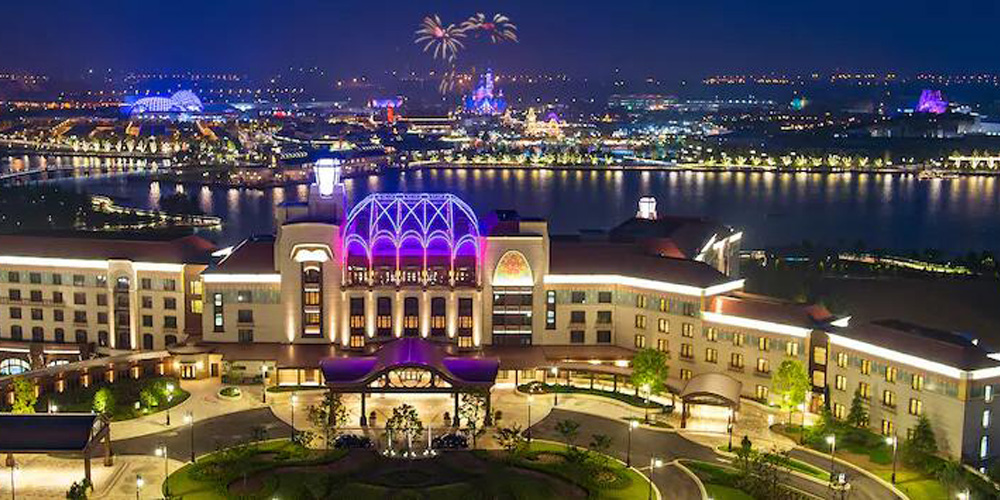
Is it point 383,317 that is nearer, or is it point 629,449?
point 629,449

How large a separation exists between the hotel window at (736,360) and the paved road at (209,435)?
8.61 m

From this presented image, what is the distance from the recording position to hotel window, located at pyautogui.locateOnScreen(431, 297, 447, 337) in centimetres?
2236

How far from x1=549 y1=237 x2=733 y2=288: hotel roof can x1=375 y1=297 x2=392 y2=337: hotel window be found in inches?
141

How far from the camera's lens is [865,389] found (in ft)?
60.0

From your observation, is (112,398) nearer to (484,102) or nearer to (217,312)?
(217,312)

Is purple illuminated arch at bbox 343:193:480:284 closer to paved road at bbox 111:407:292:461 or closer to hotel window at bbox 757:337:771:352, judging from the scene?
paved road at bbox 111:407:292:461

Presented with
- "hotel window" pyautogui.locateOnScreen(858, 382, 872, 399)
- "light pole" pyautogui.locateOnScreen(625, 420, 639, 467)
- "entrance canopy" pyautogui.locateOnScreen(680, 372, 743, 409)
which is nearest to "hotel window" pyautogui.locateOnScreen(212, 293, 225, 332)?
"light pole" pyautogui.locateOnScreen(625, 420, 639, 467)

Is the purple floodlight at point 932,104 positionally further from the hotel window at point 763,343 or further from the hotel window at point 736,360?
the hotel window at point 763,343

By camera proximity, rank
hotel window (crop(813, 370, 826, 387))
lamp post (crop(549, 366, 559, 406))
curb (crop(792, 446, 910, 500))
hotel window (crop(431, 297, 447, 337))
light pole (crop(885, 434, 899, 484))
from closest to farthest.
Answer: curb (crop(792, 446, 910, 500)) < light pole (crop(885, 434, 899, 484)) < hotel window (crop(813, 370, 826, 387)) < lamp post (crop(549, 366, 559, 406)) < hotel window (crop(431, 297, 447, 337))

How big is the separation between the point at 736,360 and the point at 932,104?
368 feet

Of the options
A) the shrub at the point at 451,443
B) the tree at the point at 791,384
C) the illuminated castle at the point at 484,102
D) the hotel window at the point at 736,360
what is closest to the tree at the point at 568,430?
the shrub at the point at 451,443

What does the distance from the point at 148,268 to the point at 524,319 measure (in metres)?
8.35

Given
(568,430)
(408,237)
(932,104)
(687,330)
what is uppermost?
(932,104)

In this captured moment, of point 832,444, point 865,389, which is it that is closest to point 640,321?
point 865,389
